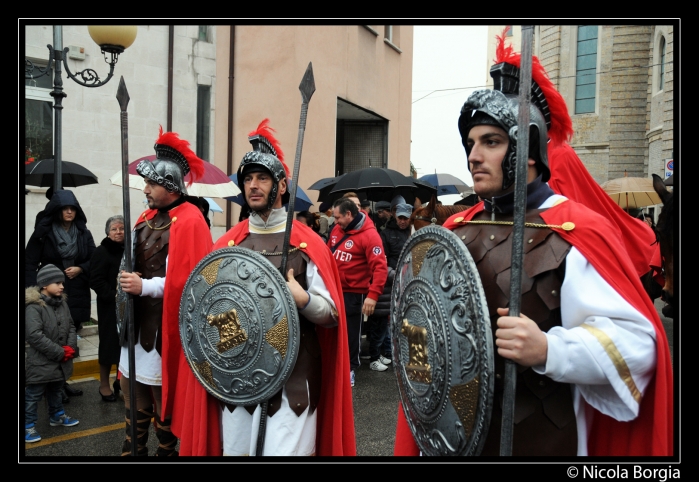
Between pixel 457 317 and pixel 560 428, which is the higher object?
pixel 457 317

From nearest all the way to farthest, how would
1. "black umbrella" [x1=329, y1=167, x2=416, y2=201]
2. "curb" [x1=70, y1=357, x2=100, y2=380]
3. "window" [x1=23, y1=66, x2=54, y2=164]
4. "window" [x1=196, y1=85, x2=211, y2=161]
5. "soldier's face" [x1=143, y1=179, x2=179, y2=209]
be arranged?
"soldier's face" [x1=143, y1=179, x2=179, y2=209], "curb" [x1=70, y1=357, x2=100, y2=380], "window" [x1=23, y1=66, x2=54, y2=164], "black umbrella" [x1=329, y1=167, x2=416, y2=201], "window" [x1=196, y1=85, x2=211, y2=161]

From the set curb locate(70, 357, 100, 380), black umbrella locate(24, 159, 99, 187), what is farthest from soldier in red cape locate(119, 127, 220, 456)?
black umbrella locate(24, 159, 99, 187)

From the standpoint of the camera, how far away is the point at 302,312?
2826 mm

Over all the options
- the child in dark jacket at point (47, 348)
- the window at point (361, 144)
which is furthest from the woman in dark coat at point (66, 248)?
the window at point (361, 144)

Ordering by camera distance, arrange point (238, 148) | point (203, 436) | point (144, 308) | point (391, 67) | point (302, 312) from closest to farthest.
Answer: point (302, 312) → point (203, 436) → point (144, 308) → point (238, 148) → point (391, 67)

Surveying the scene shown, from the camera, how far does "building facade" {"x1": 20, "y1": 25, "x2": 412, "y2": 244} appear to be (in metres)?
9.38

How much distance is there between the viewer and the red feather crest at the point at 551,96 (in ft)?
6.93

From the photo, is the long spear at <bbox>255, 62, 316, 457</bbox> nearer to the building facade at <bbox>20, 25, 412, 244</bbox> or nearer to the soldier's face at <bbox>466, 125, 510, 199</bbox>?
the soldier's face at <bbox>466, 125, 510, 199</bbox>

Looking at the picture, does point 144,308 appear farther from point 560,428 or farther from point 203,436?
point 560,428

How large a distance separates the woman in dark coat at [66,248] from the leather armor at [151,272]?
7.23 feet

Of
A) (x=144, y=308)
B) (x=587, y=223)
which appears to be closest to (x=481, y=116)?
(x=587, y=223)

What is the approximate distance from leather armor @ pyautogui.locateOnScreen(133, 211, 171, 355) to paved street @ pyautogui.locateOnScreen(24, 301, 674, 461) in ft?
3.31

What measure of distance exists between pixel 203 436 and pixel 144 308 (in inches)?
46.8

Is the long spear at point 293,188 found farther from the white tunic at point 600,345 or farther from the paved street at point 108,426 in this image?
the paved street at point 108,426
